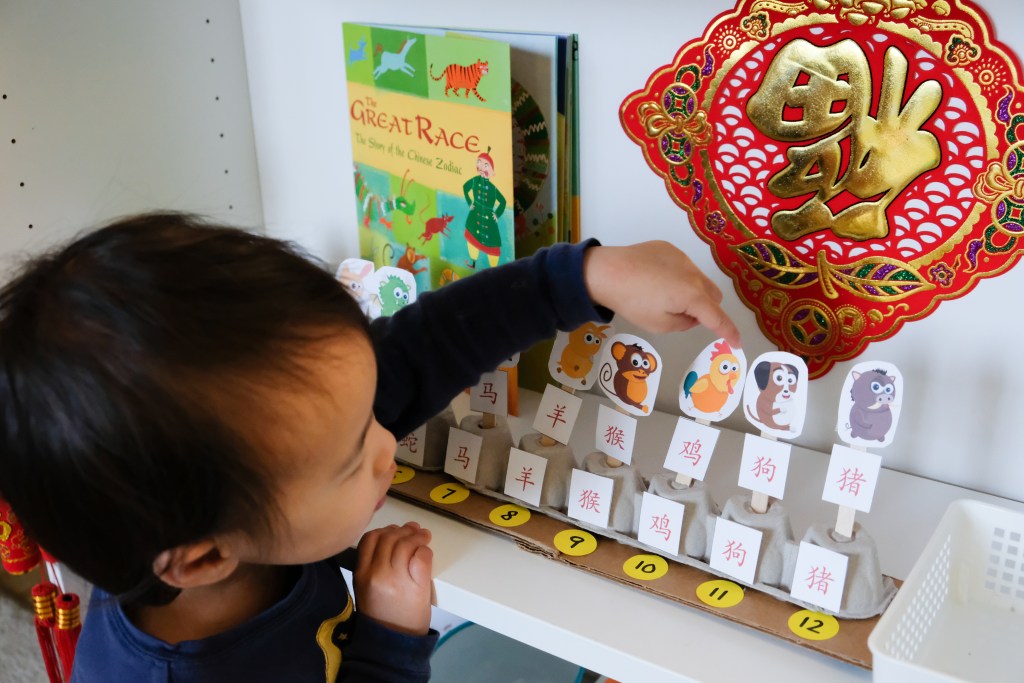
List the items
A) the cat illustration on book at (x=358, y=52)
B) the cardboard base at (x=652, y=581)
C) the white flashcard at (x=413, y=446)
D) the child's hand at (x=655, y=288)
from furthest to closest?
the cat illustration on book at (x=358, y=52), the white flashcard at (x=413, y=446), the child's hand at (x=655, y=288), the cardboard base at (x=652, y=581)

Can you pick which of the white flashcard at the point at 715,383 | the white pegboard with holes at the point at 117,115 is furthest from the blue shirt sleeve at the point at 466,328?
the white pegboard with holes at the point at 117,115

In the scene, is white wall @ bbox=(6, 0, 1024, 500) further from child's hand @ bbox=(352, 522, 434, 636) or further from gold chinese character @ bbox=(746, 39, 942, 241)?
child's hand @ bbox=(352, 522, 434, 636)

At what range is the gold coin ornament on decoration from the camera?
714mm

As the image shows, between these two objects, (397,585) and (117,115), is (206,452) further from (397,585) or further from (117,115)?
(117,115)

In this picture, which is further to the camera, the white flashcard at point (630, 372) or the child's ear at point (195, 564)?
the white flashcard at point (630, 372)

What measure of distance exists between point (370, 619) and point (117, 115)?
0.64m

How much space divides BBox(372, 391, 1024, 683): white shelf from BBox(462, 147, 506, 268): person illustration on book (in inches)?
8.3

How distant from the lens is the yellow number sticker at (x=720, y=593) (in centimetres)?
68

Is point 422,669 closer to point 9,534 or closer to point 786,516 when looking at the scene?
point 786,516

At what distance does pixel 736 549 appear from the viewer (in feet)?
2.25

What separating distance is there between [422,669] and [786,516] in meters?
0.29

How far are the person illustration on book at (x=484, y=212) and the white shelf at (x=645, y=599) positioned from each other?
211 millimetres

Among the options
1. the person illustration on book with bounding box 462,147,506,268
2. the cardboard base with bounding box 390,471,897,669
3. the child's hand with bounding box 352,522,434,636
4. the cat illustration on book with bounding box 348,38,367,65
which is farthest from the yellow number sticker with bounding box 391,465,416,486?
the cat illustration on book with bounding box 348,38,367,65

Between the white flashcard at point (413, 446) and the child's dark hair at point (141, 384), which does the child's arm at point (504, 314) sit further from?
the child's dark hair at point (141, 384)
